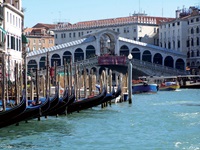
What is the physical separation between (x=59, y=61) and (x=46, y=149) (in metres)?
29.3

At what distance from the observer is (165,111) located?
1716 cm

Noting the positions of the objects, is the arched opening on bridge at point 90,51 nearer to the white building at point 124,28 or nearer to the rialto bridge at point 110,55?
the rialto bridge at point 110,55

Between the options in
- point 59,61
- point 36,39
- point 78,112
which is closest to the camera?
point 78,112

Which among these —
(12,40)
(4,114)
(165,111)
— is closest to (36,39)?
(12,40)

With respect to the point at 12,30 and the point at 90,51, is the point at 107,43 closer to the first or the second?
the point at 90,51

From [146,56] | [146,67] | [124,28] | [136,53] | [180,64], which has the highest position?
[124,28]

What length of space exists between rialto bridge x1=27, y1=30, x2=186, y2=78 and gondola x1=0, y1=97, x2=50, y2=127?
23887mm

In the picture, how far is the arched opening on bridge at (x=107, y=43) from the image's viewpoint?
39.3 metres

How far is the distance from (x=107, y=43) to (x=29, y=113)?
2889 centimetres

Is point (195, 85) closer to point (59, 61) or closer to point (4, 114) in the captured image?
point (59, 61)

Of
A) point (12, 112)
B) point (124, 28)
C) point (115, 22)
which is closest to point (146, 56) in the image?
point (124, 28)

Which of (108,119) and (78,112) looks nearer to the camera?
(108,119)

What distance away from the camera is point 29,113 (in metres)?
12.1

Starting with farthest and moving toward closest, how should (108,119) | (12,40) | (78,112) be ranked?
(12,40)
(78,112)
(108,119)
